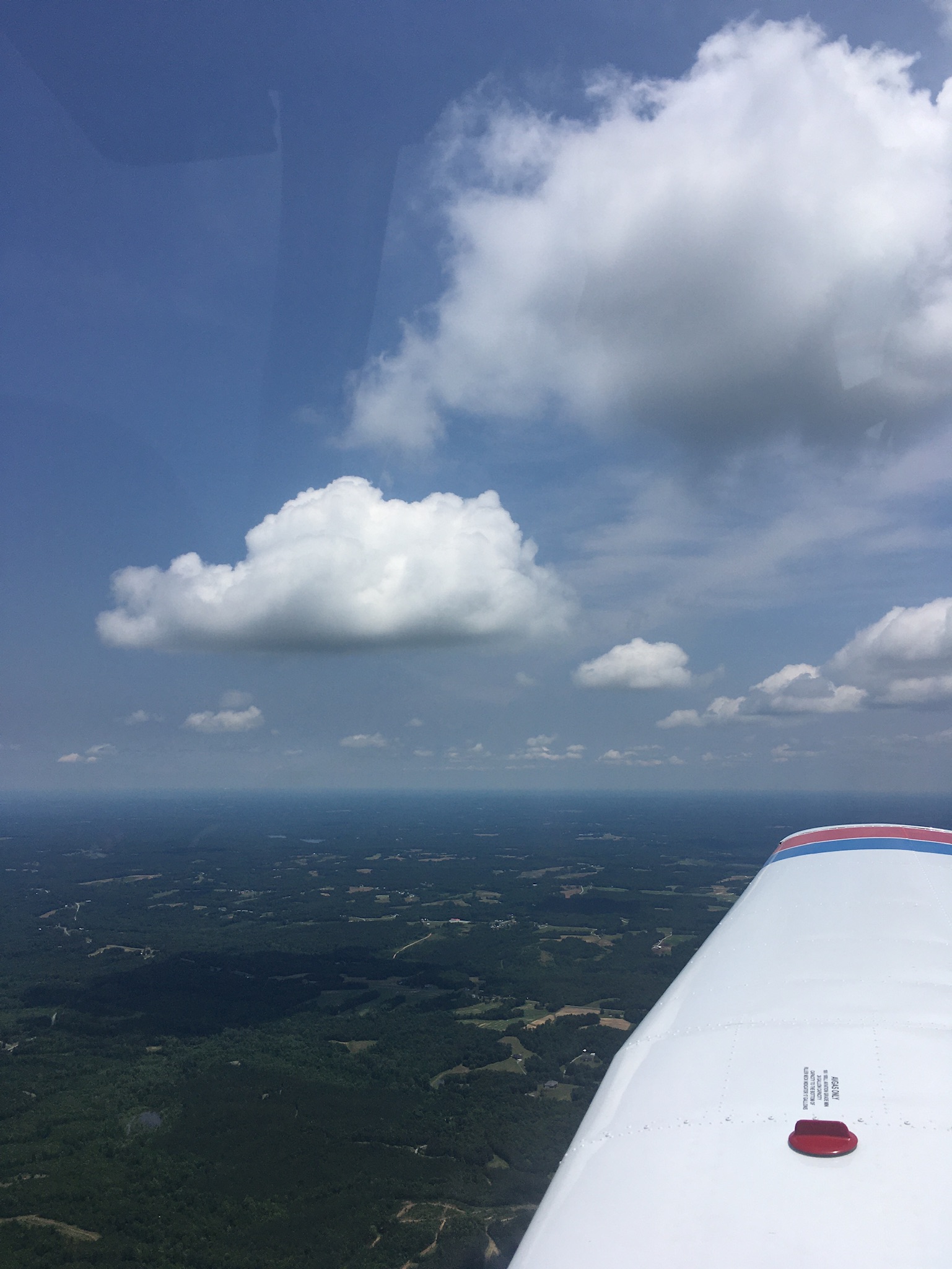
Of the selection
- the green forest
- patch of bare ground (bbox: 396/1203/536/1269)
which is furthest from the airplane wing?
patch of bare ground (bbox: 396/1203/536/1269)

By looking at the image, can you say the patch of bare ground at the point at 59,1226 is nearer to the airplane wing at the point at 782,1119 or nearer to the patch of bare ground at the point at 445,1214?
the patch of bare ground at the point at 445,1214

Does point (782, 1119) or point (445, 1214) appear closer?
point (782, 1119)

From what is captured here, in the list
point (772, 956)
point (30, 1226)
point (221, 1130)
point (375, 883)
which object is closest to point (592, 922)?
point (375, 883)

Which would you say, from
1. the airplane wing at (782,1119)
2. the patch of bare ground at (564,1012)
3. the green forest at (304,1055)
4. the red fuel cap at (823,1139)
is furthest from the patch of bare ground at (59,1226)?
the red fuel cap at (823,1139)

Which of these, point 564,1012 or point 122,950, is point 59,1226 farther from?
point 122,950

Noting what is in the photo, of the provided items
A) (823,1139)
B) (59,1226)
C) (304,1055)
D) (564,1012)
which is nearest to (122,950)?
(304,1055)

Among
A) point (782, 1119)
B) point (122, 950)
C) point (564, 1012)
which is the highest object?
point (782, 1119)

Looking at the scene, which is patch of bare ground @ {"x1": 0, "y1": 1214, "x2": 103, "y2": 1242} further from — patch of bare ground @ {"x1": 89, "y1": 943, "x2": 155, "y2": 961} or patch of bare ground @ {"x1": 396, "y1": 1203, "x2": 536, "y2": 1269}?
patch of bare ground @ {"x1": 89, "y1": 943, "x2": 155, "y2": 961}

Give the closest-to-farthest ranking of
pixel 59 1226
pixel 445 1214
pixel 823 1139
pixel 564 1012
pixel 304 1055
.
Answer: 1. pixel 823 1139
2. pixel 59 1226
3. pixel 445 1214
4. pixel 304 1055
5. pixel 564 1012

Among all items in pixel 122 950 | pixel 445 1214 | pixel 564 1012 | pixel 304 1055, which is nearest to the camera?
pixel 445 1214
